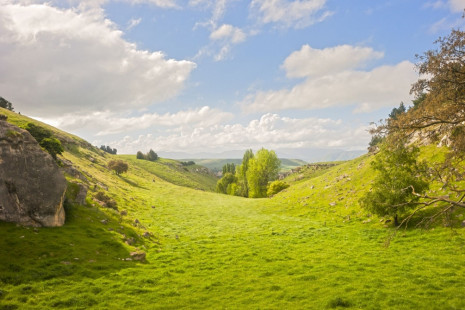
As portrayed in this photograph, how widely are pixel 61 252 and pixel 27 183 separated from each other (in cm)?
861

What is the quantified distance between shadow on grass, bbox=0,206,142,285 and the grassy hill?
8cm

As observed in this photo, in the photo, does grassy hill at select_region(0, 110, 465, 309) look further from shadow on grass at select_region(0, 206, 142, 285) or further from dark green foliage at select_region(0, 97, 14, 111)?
dark green foliage at select_region(0, 97, 14, 111)

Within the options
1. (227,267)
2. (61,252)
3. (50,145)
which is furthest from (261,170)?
(61,252)

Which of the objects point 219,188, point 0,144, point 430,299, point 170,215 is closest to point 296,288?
point 430,299

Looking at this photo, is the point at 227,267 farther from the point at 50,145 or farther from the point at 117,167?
the point at 117,167

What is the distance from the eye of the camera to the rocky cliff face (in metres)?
24.5

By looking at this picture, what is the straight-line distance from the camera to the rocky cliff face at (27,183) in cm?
2445

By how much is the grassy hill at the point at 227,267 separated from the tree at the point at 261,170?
58.9 metres

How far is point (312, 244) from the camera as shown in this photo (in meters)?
31.2

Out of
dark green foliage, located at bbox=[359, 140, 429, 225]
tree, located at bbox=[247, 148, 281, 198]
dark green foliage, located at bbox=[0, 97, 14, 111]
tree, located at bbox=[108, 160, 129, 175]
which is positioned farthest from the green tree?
dark green foliage, located at bbox=[0, 97, 14, 111]

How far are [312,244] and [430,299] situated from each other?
623 inches

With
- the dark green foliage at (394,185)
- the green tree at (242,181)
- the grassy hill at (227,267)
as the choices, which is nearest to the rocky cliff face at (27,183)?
the grassy hill at (227,267)

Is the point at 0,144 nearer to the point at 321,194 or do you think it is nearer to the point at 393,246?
the point at 393,246

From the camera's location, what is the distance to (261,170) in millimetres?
98188
